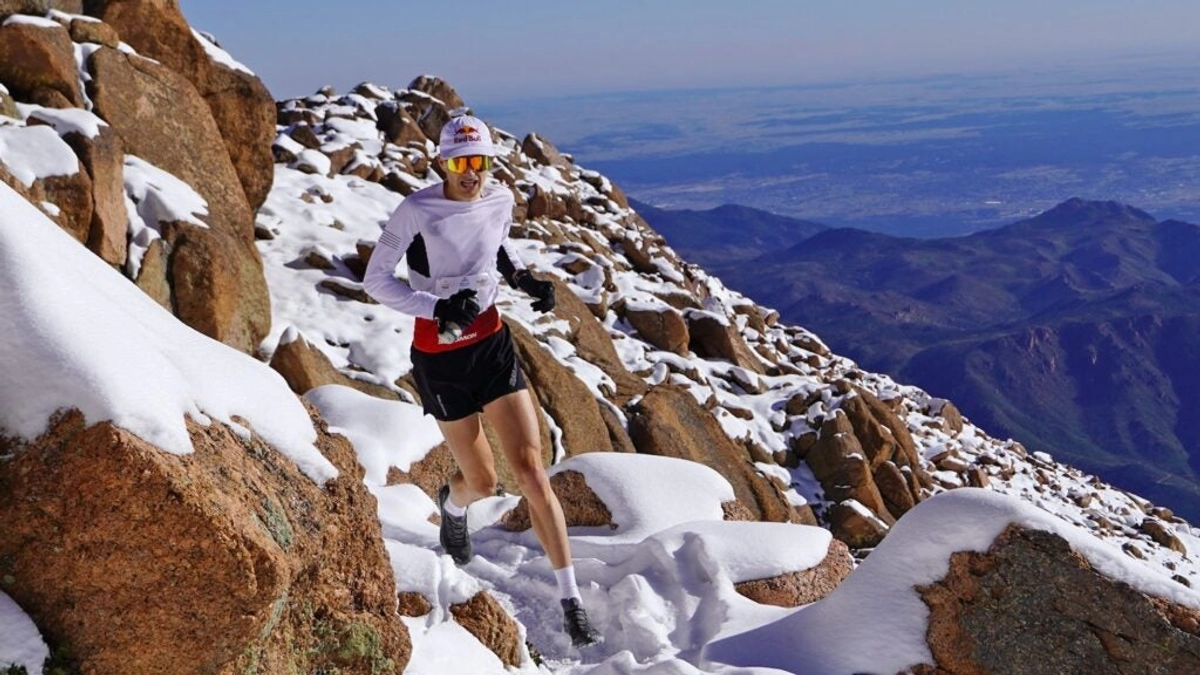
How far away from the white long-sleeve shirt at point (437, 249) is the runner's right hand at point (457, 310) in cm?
14

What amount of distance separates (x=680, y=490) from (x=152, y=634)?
7.65 meters

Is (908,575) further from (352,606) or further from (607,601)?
(352,606)

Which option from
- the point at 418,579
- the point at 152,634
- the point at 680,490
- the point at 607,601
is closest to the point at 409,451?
the point at 680,490

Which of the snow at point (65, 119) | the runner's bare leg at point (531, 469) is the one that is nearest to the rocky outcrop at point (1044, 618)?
the runner's bare leg at point (531, 469)

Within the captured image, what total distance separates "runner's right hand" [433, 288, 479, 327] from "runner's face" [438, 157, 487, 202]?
2.53ft

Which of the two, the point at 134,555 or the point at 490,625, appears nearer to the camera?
the point at 134,555

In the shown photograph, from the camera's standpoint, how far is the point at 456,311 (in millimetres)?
6293

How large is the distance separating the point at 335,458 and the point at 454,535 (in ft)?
9.46

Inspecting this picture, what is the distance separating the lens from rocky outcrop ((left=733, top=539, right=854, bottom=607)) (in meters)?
8.58

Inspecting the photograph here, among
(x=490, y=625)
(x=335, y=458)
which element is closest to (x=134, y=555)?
(x=335, y=458)

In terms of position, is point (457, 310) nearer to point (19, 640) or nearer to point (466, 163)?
point (466, 163)

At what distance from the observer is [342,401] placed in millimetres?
12172

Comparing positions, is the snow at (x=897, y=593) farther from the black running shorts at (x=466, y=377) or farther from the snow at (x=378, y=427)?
the snow at (x=378, y=427)

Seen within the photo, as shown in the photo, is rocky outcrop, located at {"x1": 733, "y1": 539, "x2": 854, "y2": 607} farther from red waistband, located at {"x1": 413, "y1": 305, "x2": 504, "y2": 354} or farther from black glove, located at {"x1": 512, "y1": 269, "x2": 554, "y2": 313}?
red waistband, located at {"x1": 413, "y1": 305, "x2": 504, "y2": 354}
